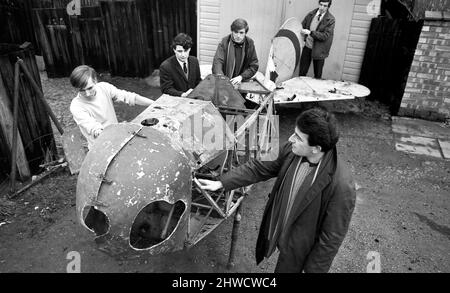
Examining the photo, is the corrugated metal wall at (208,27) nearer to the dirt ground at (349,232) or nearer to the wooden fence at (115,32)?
the wooden fence at (115,32)

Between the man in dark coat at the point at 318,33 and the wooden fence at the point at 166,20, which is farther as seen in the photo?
the wooden fence at the point at 166,20

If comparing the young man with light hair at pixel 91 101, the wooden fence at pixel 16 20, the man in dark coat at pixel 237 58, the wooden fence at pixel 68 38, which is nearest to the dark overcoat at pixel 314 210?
the young man with light hair at pixel 91 101

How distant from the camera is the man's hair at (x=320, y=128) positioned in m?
1.99

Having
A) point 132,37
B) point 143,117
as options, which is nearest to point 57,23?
point 132,37

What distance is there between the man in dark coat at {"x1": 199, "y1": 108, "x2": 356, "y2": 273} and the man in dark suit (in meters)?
1.94

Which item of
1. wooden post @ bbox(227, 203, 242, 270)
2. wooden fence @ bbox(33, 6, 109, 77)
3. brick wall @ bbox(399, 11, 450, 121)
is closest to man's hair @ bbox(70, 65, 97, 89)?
wooden post @ bbox(227, 203, 242, 270)

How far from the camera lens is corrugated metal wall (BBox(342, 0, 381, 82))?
253 inches

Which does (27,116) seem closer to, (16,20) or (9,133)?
(9,133)

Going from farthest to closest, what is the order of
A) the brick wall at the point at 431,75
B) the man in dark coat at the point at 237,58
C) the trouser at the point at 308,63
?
the trouser at the point at 308,63, the brick wall at the point at 431,75, the man in dark coat at the point at 237,58

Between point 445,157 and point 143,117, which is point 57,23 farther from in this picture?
point 445,157

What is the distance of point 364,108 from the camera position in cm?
680

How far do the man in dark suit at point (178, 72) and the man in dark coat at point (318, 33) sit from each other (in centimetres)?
302

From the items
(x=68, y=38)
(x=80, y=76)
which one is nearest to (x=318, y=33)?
(x=80, y=76)

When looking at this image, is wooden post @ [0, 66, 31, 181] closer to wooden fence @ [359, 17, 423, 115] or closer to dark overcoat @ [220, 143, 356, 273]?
dark overcoat @ [220, 143, 356, 273]
